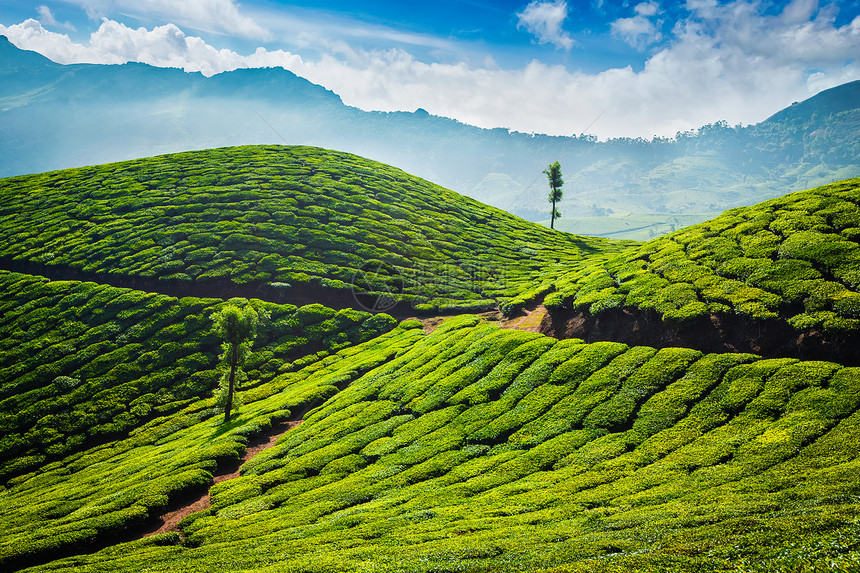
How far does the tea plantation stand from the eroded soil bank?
1.99 ft

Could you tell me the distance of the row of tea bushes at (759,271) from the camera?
95.4 ft

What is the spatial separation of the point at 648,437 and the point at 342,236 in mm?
71543

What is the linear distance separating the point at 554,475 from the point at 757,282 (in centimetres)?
2364

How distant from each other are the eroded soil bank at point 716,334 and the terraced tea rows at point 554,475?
2.24 m

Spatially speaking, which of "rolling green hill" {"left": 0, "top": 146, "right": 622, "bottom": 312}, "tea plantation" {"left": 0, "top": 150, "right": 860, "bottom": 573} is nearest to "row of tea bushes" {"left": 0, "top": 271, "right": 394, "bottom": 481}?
"tea plantation" {"left": 0, "top": 150, "right": 860, "bottom": 573}

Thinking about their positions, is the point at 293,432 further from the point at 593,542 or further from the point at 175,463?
the point at 593,542

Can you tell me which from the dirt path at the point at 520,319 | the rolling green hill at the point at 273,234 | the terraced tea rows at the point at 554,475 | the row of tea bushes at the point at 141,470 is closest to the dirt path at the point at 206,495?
the row of tea bushes at the point at 141,470

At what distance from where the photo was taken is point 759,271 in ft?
110

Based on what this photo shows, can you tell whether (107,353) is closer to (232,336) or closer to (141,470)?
(232,336)

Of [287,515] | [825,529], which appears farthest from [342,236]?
[825,529]

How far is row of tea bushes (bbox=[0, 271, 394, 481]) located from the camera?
149 feet

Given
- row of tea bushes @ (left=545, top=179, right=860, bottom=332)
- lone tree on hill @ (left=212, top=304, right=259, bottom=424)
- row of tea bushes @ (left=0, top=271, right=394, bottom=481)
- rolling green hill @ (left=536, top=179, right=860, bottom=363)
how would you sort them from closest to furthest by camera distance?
rolling green hill @ (left=536, top=179, right=860, bottom=363), row of tea bushes @ (left=545, top=179, right=860, bottom=332), lone tree on hill @ (left=212, top=304, right=259, bottom=424), row of tea bushes @ (left=0, top=271, right=394, bottom=481)

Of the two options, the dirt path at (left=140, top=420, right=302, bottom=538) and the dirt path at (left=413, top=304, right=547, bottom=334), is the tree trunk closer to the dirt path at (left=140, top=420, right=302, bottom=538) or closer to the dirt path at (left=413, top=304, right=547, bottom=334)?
the dirt path at (left=140, top=420, right=302, bottom=538)

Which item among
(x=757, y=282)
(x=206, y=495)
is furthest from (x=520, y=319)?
(x=206, y=495)
